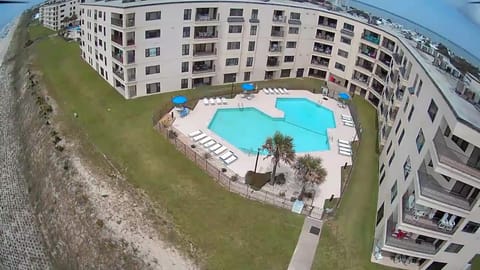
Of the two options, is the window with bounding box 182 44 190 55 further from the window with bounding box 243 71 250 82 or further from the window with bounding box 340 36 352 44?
the window with bounding box 340 36 352 44

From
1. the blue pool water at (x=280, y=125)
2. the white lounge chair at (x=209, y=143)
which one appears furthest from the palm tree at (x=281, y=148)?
the white lounge chair at (x=209, y=143)

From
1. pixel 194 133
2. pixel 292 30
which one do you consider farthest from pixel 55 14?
pixel 194 133

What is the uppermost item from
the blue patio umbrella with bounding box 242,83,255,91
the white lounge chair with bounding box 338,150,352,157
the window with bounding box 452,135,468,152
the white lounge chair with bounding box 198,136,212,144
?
the window with bounding box 452,135,468,152

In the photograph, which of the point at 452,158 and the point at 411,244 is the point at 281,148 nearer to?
the point at 411,244

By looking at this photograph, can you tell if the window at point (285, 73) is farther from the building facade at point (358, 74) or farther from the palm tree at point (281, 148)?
the palm tree at point (281, 148)

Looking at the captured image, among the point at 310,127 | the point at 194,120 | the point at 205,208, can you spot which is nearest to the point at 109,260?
the point at 205,208

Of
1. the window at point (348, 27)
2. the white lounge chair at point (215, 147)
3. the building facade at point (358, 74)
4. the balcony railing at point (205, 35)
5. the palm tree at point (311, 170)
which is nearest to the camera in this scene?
the building facade at point (358, 74)

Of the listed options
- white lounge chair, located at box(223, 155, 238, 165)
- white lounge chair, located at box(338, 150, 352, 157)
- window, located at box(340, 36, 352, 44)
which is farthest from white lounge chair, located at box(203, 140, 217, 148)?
window, located at box(340, 36, 352, 44)
